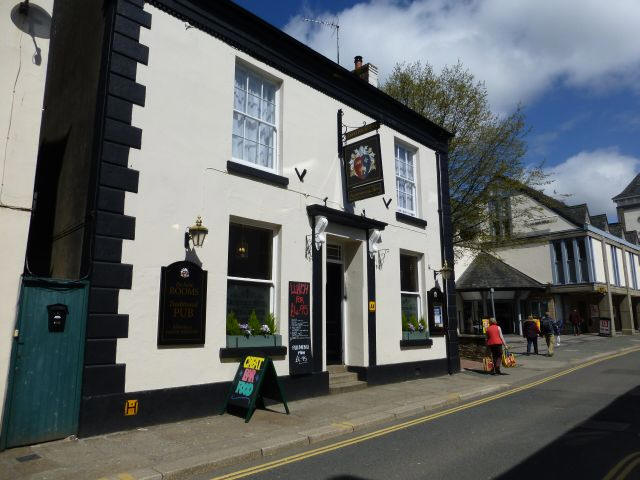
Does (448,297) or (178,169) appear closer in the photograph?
(178,169)

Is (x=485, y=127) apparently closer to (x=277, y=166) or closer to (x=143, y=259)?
(x=277, y=166)

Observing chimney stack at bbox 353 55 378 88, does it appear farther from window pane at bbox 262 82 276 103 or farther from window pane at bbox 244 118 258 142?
Answer: window pane at bbox 244 118 258 142

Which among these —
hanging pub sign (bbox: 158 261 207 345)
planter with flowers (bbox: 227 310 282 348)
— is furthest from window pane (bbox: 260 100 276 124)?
planter with flowers (bbox: 227 310 282 348)

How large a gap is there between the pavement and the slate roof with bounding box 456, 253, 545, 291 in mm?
21453

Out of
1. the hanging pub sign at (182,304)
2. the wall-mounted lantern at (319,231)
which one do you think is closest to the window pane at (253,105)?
the wall-mounted lantern at (319,231)

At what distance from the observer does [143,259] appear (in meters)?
7.43

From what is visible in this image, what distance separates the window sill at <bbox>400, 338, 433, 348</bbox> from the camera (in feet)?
40.9

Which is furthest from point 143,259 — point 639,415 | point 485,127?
point 485,127

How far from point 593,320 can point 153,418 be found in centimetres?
3538

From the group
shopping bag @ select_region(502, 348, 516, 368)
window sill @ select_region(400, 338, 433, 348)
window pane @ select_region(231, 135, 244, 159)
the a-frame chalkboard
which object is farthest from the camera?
shopping bag @ select_region(502, 348, 516, 368)

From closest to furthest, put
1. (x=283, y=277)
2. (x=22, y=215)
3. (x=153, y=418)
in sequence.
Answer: (x=22, y=215)
(x=153, y=418)
(x=283, y=277)

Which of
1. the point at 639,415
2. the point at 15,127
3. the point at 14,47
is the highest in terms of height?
the point at 14,47

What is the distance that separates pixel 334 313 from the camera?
38.5ft

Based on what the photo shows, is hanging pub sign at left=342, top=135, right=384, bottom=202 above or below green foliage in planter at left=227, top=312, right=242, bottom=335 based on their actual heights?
above
